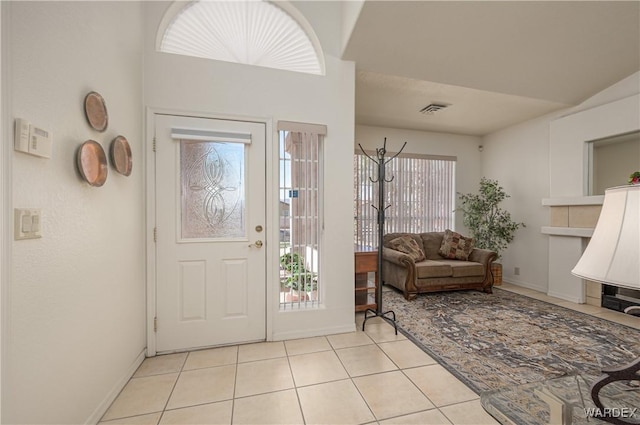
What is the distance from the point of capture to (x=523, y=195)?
14.8 ft

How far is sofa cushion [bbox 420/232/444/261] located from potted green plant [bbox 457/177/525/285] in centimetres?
71

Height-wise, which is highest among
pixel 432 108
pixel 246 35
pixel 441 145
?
A: pixel 246 35

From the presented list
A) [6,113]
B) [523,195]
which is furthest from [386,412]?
[523,195]

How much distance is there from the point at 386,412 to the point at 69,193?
84.8 inches

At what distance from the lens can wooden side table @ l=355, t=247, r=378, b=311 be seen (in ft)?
9.98

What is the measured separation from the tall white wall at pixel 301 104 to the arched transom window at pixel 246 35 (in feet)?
0.39

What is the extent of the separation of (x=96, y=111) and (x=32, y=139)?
1.82 feet

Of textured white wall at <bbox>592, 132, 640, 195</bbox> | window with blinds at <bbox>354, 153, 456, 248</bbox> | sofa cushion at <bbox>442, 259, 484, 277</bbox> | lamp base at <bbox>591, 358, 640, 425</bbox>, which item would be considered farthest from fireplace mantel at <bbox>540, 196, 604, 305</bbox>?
lamp base at <bbox>591, 358, 640, 425</bbox>

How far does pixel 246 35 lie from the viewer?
2477mm

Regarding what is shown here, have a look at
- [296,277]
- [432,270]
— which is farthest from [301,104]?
[432,270]

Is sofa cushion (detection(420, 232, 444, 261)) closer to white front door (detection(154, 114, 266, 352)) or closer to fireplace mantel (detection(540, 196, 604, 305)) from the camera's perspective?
fireplace mantel (detection(540, 196, 604, 305))

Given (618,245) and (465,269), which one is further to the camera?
(465,269)

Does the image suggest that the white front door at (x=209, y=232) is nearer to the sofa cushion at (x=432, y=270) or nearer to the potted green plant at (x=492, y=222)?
the sofa cushion at (x=432, y=270)

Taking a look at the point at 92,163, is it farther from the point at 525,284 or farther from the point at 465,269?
the point at 525,284
